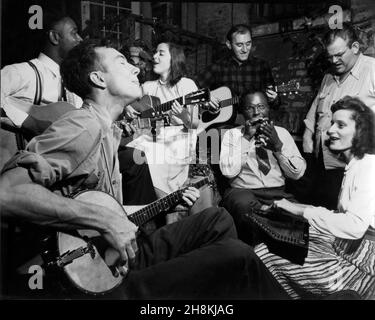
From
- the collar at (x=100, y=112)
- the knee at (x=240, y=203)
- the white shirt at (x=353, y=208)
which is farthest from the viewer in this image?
the knee at (x=240, y=203)

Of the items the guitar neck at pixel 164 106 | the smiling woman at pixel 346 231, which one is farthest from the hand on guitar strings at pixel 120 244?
the smiling woman at pixel 346 231

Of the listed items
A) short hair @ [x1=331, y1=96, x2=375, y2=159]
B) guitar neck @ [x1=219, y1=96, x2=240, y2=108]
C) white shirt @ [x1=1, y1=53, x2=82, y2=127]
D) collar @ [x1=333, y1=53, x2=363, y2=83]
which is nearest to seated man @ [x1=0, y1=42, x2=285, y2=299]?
white shirt @ [x1=1, y1=53, x2=82, y2=127]

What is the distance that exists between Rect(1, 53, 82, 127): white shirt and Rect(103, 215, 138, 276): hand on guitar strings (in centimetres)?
97

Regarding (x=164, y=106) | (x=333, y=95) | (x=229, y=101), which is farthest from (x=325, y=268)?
(x=164, y=106)

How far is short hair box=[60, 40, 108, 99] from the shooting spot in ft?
12.3

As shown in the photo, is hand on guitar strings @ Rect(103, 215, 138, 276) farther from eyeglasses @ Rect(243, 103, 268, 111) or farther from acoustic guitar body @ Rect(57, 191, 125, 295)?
eyeglasses @ Rect(243, 103, 268, 111)

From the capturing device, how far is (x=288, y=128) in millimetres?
3943

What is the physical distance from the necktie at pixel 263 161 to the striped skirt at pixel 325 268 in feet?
1.88

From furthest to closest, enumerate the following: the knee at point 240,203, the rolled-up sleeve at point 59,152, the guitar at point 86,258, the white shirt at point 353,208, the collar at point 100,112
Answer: the knee at point 240,203 → the white shirt at point 353,208 → the collar at point 100,112 → the guitar at point 86,258 → the rolled-up sleeve at point 59,152

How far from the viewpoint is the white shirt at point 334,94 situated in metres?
3.86

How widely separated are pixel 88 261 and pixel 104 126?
97cm

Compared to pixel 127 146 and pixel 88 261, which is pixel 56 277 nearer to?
pixel 88 261

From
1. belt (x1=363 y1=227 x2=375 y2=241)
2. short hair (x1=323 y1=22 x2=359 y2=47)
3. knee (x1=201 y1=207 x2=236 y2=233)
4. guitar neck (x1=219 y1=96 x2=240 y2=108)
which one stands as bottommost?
belt (x1=363 y1=227 x2=375 y2=241)

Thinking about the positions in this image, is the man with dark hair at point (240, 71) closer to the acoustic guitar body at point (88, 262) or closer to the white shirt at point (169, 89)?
the white shirt at point (169, 89)
